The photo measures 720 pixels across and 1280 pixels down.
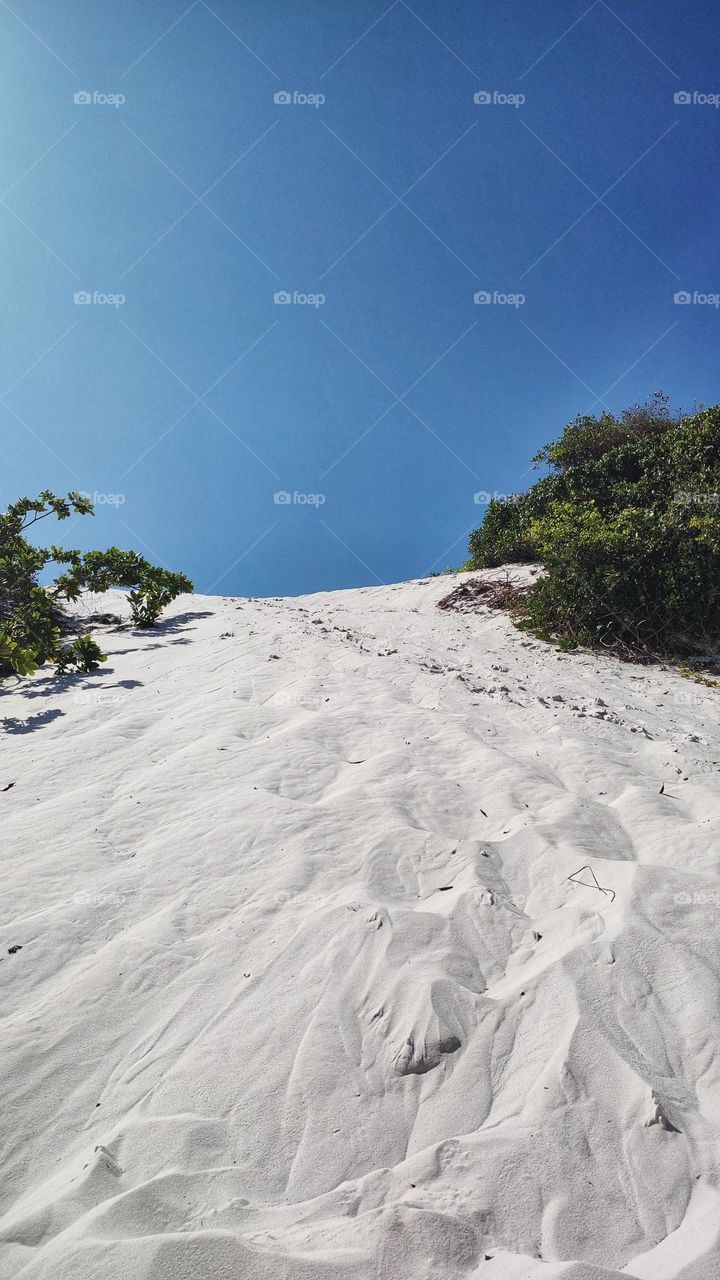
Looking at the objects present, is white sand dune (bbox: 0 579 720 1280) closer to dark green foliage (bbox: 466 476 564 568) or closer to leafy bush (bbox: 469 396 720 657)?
leafy bush (bbox: 469 396 720 657)

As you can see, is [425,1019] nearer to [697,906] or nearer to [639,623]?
[697,906]

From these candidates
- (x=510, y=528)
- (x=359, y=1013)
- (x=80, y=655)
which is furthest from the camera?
(x=510, y=528)

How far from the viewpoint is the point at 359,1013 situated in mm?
1875

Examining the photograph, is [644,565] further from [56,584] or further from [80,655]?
[56,584]

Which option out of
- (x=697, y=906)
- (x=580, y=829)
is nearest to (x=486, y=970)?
(x=697, y=906)

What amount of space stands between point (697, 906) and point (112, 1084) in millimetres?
2198

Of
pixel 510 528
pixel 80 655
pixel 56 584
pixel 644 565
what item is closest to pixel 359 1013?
pixel 80 655

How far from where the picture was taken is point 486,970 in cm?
207

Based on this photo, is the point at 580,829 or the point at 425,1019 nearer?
the point at 425,1019

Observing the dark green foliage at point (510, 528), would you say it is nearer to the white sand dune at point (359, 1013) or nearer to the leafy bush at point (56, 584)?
the leafy bush at point (56, 584)

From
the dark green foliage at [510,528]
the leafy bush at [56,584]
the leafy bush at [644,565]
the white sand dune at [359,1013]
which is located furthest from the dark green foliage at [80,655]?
the dark green foliage at [510,528]

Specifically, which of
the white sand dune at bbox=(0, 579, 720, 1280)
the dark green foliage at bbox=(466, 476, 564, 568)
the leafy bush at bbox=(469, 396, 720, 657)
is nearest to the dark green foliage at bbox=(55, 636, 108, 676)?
the white sand dune at bbox=(0, 579, 720, 1280)

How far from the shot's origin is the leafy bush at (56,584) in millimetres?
6574

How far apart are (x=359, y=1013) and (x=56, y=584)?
9.45 m
